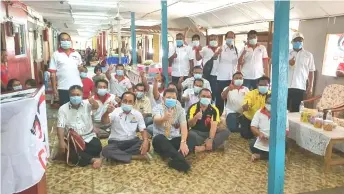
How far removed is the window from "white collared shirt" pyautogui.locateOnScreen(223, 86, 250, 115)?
4.57 metres

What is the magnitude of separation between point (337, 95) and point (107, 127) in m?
4.52

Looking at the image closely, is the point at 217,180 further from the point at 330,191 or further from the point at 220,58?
the point at 220,58

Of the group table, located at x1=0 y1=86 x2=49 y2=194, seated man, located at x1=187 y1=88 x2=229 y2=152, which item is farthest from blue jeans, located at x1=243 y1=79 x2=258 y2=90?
table, located at x1=0 y1=86 x2=49 y2=194

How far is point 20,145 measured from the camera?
2102mm

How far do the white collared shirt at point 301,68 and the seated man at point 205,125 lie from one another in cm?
184

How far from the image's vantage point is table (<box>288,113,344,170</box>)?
3.93 metres

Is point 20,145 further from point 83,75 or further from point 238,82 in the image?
point 83,75

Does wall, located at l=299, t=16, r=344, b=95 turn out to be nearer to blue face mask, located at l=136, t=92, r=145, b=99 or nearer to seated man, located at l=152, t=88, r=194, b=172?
seated man, located at l=152, t=88, r=194, b=172

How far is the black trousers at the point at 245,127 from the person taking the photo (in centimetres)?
530

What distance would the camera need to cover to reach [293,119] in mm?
4773

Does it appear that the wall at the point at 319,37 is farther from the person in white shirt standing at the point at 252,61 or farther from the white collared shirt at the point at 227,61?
the white collared shirt at the point at 227,61

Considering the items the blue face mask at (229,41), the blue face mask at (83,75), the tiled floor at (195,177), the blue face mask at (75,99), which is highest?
the blue face mask at (229,41)

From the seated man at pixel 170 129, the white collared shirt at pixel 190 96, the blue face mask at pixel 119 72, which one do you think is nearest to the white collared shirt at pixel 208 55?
the white collared shirt at pixel 190 96

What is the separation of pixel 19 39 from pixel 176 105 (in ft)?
14.8
